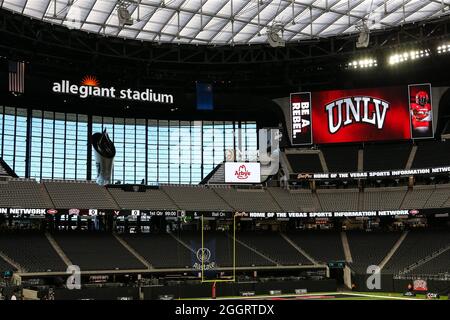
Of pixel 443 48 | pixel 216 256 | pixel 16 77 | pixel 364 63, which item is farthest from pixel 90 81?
pixel 443 48

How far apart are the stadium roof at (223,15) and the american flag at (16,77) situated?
4216 mm

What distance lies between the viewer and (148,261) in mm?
40938

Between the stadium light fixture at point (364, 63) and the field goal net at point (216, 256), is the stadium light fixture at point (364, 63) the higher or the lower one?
the higher one

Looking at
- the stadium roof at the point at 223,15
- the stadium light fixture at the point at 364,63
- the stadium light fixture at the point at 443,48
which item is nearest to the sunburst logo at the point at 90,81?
the stadium roof at the point at 223,15

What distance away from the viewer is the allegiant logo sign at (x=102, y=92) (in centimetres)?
4366

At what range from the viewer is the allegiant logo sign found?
43.7 m

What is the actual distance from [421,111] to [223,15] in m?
21.2

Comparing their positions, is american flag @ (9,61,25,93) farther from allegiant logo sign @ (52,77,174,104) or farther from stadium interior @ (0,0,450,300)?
allegiant logo sign @ (52,77,174,104)

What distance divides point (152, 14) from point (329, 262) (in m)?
23.5

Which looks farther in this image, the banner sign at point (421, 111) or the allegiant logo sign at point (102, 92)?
the banner sign at point (421, 111)

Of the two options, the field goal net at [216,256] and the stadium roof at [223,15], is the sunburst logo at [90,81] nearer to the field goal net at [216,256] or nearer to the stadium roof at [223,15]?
the stadium roof at [223,15]

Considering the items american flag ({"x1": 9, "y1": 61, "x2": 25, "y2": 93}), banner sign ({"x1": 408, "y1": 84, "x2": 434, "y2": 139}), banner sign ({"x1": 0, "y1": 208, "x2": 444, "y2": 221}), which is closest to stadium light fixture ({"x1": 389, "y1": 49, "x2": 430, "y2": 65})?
banner sign ({"x1": 408, "y1": 84, "x2": 434, "y2": 139})

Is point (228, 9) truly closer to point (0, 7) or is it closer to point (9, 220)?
point (0, 7)
